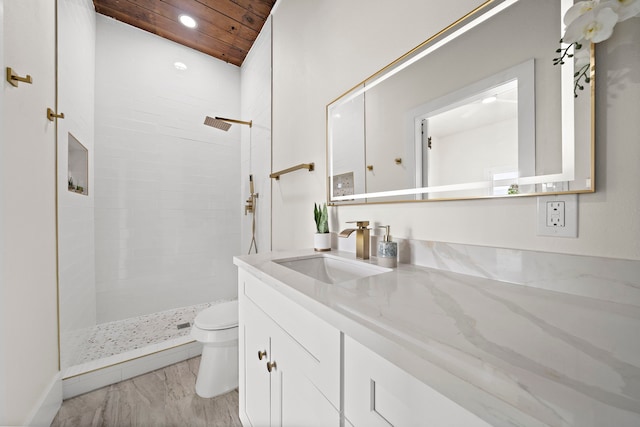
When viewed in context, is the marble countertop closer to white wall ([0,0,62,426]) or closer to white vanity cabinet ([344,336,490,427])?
white vanity cabinet ([344,336,490,427])

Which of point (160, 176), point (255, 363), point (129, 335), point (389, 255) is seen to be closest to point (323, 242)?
point (389, 255)

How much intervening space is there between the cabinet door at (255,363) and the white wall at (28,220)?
2.69ft

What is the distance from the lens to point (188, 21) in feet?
6.87

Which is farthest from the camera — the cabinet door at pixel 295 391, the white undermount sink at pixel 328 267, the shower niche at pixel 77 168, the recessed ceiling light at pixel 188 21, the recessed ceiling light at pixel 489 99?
the recessed ceiling light at pixel 188 21

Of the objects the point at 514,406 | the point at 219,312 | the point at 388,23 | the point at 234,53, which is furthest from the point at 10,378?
the point at 234,53

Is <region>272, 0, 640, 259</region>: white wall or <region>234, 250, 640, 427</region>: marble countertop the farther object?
<region>272, 0, 640, 259</region>: white wall

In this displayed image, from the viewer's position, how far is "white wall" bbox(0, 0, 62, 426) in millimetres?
883

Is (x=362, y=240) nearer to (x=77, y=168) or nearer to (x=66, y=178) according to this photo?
(x=66, y=178)

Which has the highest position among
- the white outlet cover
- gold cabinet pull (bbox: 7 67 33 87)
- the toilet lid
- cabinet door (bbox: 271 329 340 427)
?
gold cabinet pull (bbox: 7 67 33 87)

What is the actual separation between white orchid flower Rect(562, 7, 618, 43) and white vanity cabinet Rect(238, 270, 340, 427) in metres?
0.85

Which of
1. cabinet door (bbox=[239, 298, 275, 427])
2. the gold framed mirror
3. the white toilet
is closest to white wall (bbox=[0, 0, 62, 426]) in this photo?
the white toilet

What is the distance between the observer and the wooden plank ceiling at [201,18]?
195cm

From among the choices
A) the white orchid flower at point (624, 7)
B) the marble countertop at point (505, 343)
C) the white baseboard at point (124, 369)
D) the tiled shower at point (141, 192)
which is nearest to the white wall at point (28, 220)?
the white baseboard at point (124, 369)

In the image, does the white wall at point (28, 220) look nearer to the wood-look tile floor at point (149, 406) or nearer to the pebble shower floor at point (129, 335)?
the wood-look tile floor at point (149, 406)
